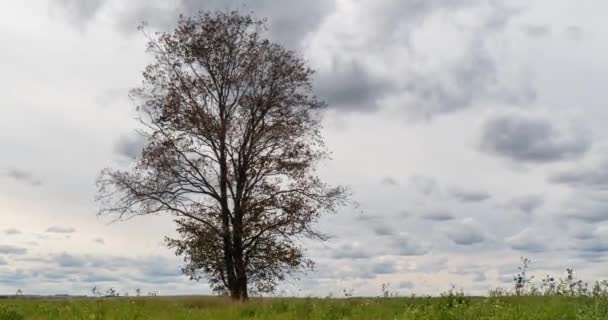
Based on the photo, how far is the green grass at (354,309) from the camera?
1403 centimetres

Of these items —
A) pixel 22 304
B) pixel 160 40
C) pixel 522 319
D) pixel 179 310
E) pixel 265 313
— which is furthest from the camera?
pixel 160 40

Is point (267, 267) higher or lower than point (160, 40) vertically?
lower

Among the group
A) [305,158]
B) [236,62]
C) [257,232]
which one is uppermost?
[236,62]

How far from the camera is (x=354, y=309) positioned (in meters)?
15.8

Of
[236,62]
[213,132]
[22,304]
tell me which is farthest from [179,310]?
[236,62]

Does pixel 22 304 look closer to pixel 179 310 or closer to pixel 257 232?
pixel 179 310

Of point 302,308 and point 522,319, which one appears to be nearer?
point 522,319

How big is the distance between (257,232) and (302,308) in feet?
34.7

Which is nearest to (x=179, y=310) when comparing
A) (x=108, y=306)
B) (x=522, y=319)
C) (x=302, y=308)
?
(x=108, y=306)

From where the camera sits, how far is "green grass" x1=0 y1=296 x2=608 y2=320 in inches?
552

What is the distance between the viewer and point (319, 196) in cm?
2723

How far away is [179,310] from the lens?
17359 mm

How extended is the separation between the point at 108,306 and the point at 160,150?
389 inches

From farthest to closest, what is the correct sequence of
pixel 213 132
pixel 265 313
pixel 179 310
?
pixel 213 132, pixel 179 310, pixel 265 313
